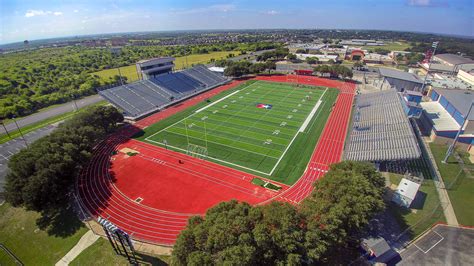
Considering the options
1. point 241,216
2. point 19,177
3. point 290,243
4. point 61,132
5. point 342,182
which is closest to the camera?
point 290,243

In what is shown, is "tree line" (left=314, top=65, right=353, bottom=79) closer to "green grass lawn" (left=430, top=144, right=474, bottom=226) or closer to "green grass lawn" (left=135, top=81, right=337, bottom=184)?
"green grass lawn" (left=135, top=81, right=337, bottom=184)

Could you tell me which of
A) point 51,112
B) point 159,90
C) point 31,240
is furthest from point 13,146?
point 159,90

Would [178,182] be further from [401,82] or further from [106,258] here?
[401,82]

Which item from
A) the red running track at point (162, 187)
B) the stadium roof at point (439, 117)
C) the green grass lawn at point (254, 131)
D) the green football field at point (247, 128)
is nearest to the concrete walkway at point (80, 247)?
the red running track at point (162, 187)

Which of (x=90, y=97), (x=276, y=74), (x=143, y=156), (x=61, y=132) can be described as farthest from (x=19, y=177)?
(x=276, y=74)

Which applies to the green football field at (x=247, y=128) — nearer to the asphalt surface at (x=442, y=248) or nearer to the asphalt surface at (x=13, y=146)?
the asphalt surface at (x=442, y=248)

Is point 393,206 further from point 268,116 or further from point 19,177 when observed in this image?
point 19,177
